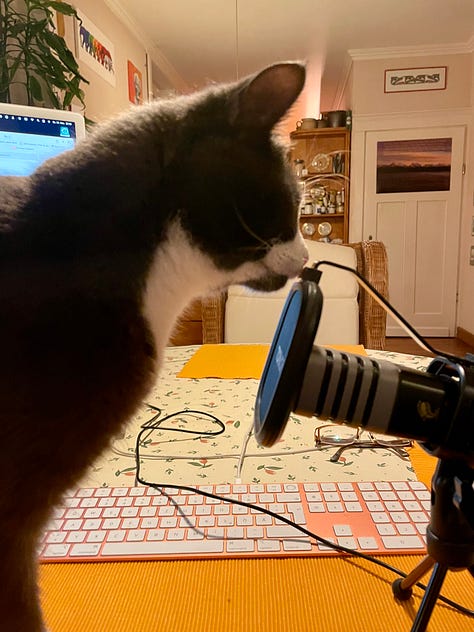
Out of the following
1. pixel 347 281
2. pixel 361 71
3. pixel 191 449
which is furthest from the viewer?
pixel 361 71

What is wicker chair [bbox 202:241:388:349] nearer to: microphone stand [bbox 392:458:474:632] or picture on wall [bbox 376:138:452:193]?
microphone stand [bbox 392:458:474:632]

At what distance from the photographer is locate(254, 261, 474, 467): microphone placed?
323 millimetres

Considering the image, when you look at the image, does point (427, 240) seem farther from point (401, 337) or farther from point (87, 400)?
point (87, 400)

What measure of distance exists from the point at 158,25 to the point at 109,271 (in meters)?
3.45

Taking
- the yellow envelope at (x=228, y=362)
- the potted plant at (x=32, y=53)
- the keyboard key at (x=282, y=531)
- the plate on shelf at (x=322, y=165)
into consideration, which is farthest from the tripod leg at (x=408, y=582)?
the plate on shelf at (x=322, y=165)

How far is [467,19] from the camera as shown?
10.5 feet

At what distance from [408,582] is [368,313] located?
118 cm

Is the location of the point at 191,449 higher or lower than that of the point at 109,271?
lower

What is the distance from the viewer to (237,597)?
424mm

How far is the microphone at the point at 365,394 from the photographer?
323mm

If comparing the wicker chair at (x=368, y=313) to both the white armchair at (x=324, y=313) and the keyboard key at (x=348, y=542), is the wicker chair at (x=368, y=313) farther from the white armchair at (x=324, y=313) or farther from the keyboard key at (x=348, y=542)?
the keyboard key at (x=348, y=542)

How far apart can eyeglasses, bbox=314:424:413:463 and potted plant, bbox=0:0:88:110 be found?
1530 mm

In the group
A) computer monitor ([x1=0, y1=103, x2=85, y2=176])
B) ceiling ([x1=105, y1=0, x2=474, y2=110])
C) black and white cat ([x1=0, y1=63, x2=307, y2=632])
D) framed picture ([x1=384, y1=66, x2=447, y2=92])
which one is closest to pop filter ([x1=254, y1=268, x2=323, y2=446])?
black and white cat ([x1=0, y1=63, x2=307, y2=632])

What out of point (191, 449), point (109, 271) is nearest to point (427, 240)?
point (191, 449)
